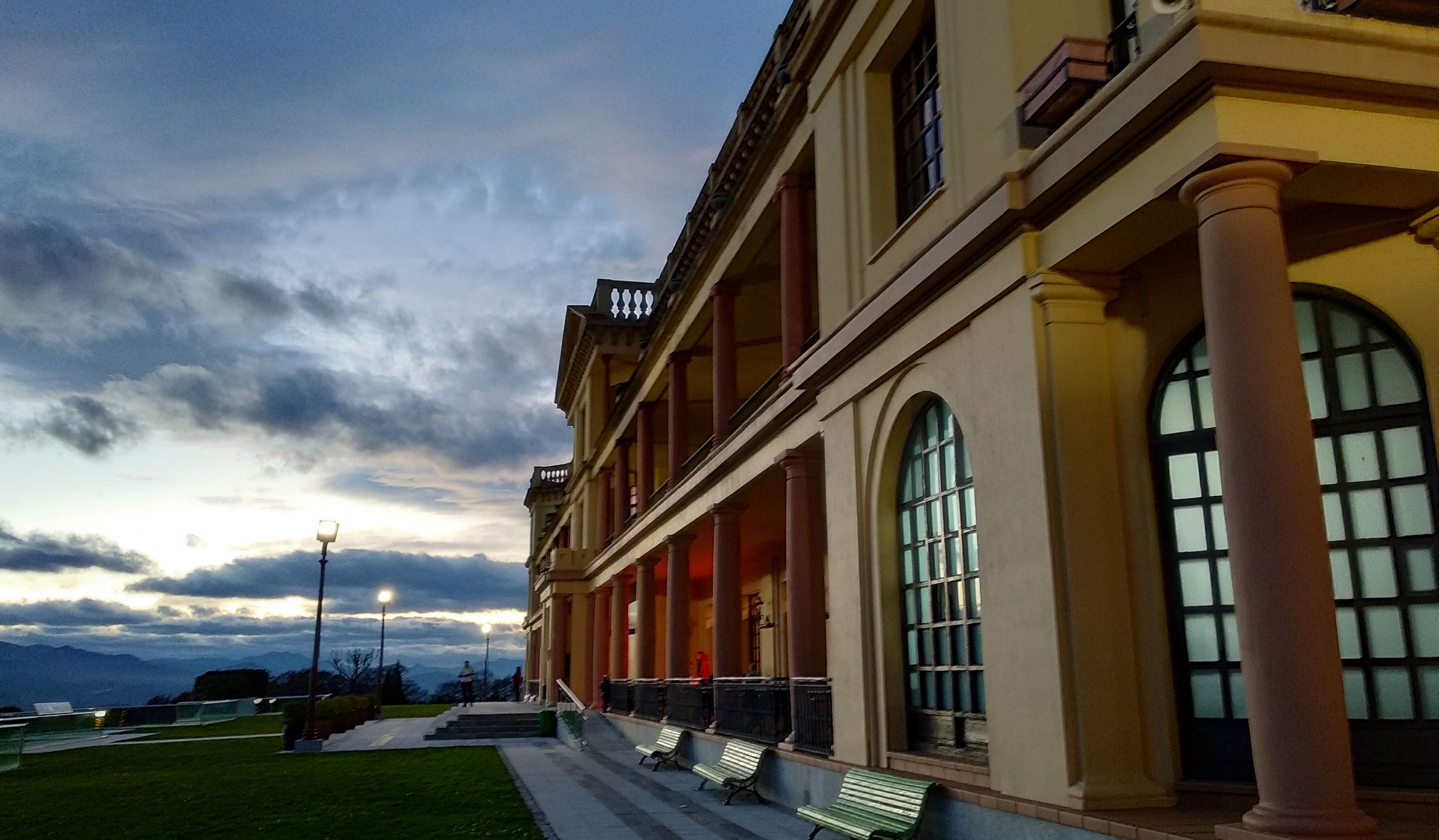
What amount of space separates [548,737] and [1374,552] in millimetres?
23218

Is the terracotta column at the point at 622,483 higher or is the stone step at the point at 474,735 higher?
the terracotta column at the point at 622,483

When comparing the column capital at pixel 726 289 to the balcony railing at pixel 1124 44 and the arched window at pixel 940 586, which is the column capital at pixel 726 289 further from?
the balcony railing at pixel 1124 44

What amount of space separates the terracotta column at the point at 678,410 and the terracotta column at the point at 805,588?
7.37 metres

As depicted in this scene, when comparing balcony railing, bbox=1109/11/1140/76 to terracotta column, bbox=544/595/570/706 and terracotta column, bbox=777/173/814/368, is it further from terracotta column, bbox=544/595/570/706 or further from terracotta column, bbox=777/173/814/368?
terracotta column, bbox=544/595/570/706

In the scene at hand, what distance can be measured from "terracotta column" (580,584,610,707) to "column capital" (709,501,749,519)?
12.7 m

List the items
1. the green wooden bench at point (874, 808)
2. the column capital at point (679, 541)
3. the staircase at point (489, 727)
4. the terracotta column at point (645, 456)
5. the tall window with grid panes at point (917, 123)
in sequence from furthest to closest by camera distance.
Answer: the staircase at point (489, 727)
the terracotta column at point (645, 456)
the column capital at point (679, 541)
the tall window with grid panes at point (917, 123)
the green wooden bench at point (874, 808)

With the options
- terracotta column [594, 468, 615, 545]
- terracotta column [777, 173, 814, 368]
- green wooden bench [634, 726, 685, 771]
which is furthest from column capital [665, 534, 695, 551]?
terracotta column [594, 468, 615, 545]

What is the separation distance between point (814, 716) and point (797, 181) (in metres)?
7.11

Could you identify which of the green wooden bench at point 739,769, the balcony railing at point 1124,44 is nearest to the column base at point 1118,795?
the balcony railing at point 1124,44

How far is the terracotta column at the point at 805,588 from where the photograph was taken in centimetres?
1280

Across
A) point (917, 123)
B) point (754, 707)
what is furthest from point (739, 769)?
point (917, 123)

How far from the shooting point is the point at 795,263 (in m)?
13.7

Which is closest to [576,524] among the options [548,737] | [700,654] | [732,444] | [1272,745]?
[548,737]

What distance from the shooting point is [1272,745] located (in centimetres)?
520
